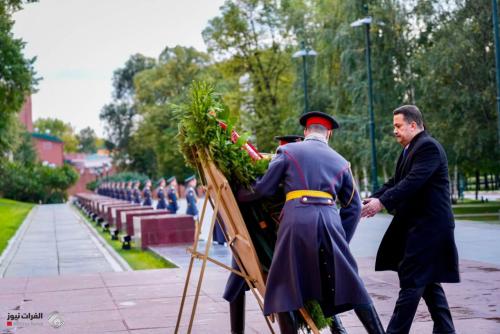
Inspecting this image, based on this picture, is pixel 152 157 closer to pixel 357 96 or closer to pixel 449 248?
pixel 357 96

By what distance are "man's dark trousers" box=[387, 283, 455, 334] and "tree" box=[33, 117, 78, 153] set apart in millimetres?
161604

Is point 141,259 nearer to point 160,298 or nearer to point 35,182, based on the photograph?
point 160,298

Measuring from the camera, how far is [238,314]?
692 centimetres

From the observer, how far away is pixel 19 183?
246 ft

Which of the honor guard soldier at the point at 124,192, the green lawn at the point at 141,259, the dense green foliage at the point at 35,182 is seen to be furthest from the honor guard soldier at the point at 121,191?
the green lawn at the point at 141,259

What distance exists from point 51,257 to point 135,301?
9381 millimetres

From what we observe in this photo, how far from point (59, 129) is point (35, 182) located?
308 feet

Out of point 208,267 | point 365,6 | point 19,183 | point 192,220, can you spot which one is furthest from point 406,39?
point 19,183

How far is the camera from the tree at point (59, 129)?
165750mm

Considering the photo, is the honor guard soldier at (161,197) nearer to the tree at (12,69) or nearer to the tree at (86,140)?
the tree at (12,69)

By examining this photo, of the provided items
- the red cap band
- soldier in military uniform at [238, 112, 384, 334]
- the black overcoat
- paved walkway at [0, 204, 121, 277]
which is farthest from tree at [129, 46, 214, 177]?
soldier in military uniform at [238, 112, 384, 334]

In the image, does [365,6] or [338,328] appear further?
[365,6]

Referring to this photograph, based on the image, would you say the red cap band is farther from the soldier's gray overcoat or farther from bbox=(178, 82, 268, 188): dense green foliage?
bbox=(178, 82, 268, 188): dense green foliage

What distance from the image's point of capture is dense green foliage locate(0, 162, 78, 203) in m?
74.0
